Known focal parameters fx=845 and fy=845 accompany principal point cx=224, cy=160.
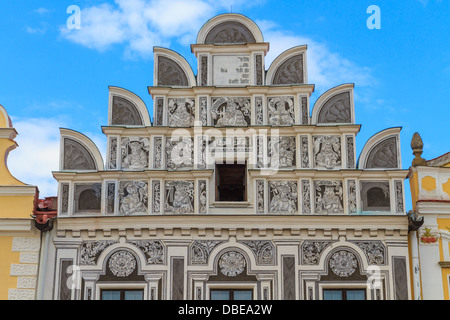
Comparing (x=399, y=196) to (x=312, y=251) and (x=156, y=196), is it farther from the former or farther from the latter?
(x=156, y=196)

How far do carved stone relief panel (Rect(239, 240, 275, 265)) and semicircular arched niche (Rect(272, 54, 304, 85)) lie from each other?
3371 mm

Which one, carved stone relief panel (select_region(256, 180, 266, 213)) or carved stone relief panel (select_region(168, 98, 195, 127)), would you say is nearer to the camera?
carved stone relief panel (select_region(256, 180, 266, 213))

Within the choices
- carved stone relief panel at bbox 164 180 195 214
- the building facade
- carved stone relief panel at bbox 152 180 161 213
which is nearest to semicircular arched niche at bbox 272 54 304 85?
the building facade

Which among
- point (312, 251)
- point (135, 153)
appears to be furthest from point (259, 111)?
point (312, 251)

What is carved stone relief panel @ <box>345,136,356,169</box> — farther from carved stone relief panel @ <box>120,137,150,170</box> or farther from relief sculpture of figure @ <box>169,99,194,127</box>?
carved stone relief panel @ <box>120,137,150,170</box>

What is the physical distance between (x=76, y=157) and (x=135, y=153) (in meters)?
1.17

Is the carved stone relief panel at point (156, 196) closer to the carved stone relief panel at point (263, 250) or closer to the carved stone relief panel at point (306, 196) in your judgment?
the carved stone relief panel at point (263, 250)

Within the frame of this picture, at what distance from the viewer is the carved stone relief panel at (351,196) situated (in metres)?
16.2

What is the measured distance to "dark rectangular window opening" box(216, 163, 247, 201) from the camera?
16.7 m

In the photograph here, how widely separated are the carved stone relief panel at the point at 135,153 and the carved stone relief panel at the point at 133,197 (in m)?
0.37

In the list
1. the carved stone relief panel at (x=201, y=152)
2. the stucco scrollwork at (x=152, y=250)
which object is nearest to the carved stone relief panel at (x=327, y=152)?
the carved stone relief panel at (x=201, y=152)

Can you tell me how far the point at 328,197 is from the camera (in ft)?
53.4
